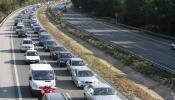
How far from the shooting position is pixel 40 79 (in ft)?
99.6

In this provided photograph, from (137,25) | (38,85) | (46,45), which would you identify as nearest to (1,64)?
(46,45)

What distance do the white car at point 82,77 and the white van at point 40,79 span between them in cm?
250

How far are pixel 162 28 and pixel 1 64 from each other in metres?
47.3

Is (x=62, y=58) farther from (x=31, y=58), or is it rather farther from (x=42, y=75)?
(x=42, y=75)

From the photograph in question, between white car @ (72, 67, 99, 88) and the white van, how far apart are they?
2.50 m

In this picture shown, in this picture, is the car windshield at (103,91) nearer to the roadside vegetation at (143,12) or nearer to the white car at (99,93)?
the white car at (99,93)

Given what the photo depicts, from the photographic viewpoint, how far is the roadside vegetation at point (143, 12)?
81656mm

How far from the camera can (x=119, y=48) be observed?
54438mm

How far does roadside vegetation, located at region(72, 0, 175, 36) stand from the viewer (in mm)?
81656

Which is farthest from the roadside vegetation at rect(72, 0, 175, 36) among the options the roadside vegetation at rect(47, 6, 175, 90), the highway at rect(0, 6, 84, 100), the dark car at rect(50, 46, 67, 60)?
the dark car at rect(50, 46, 67, 60)

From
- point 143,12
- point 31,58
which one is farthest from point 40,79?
point 143,12

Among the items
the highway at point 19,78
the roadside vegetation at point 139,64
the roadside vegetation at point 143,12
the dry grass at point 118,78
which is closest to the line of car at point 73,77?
the highway at point 19,78

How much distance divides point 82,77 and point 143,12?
6207cm

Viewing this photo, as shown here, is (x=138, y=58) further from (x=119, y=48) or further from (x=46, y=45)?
(x=46, y=45)
